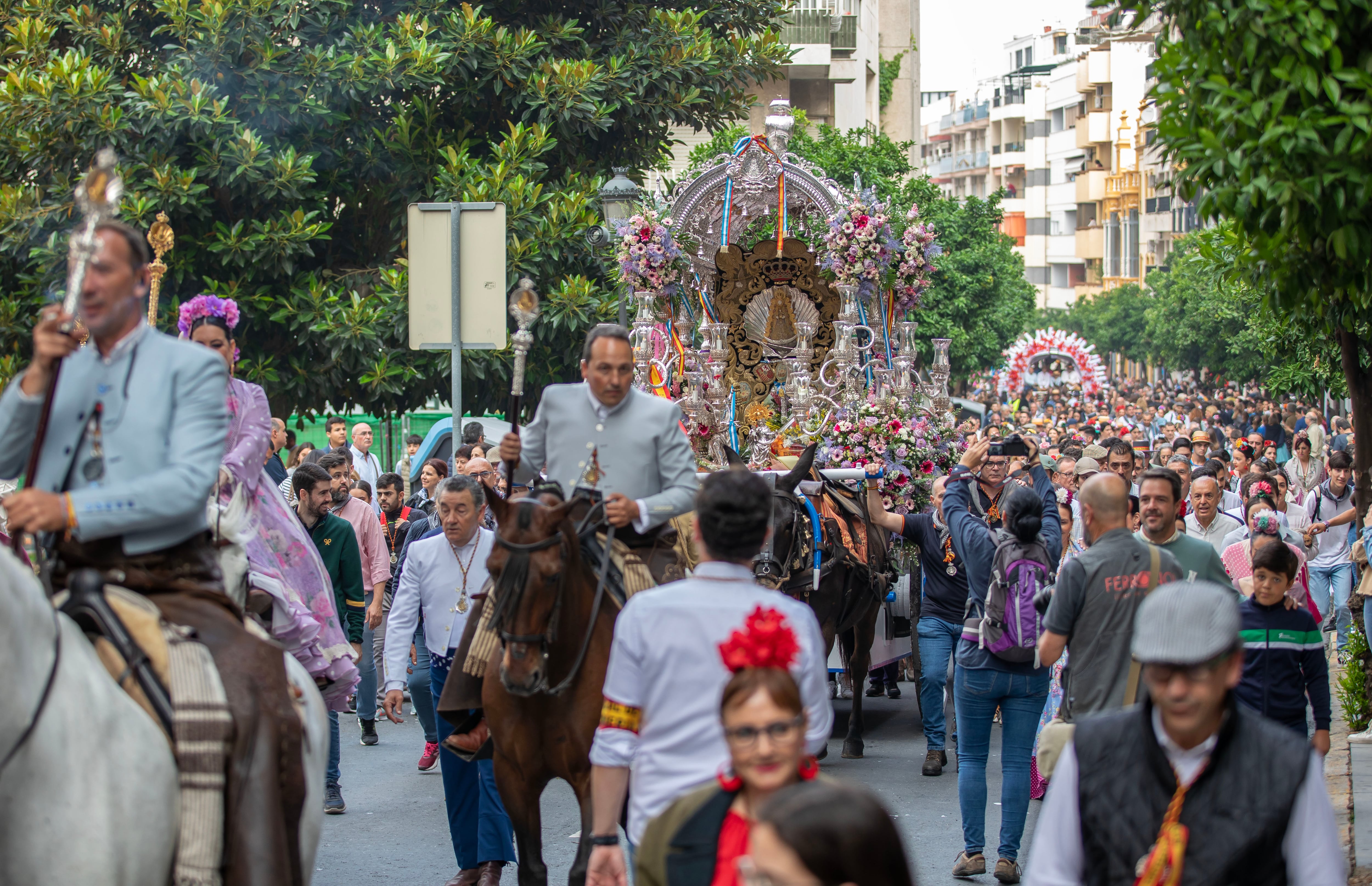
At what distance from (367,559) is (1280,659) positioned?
6.59 meters

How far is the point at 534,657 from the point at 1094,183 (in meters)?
119

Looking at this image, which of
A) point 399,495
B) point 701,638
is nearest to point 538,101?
point 399,495

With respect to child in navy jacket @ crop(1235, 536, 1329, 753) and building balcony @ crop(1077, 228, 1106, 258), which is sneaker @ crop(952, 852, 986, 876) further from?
building balcony @ crop(1077, 228, 1106, 258)

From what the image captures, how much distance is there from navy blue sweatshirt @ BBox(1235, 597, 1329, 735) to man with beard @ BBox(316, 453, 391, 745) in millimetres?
5908

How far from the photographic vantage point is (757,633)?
393 centimetres

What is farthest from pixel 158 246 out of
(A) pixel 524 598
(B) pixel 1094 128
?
(B) pixel 1094 128

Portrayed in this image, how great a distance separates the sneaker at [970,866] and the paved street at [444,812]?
0.23 feet

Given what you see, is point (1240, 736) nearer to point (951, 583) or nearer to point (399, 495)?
point (951, 583)

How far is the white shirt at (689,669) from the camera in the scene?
15.0 feet

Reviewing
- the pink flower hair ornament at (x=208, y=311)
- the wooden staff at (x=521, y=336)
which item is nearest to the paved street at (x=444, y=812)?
the wooden staff at (x=521, y=336)

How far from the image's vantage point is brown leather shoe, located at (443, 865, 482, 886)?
26.2ft

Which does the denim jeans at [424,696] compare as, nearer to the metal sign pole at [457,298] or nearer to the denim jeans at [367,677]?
the denim jeans at [367,677]

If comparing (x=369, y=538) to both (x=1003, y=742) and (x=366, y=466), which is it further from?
(x=1003, y=742)

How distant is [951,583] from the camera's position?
10.4m
